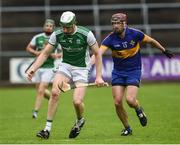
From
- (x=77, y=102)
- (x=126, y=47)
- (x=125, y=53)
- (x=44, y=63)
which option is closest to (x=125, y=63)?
(x=125, y=53)

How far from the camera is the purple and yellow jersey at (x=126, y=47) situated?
45.8ft

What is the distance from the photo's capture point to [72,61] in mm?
13617

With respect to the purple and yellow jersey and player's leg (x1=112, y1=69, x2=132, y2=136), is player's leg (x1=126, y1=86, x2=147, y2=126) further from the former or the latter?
the purple and yellow jersey

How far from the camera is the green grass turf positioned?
13047mm

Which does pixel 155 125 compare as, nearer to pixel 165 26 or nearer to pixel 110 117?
pixel 110 117

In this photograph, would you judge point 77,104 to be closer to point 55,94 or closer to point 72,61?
point 55,94

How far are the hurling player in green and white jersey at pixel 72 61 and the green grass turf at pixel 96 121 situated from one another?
537 mm

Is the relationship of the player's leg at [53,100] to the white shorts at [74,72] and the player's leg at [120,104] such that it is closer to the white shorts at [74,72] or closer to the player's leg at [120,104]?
the white shorts at [74,72]

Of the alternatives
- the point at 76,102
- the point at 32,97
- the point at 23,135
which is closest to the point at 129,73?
the point at 76,102

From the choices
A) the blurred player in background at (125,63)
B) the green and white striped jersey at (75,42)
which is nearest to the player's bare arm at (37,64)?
the green and white striped jersey at (75,42)

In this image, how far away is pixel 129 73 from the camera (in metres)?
14.1

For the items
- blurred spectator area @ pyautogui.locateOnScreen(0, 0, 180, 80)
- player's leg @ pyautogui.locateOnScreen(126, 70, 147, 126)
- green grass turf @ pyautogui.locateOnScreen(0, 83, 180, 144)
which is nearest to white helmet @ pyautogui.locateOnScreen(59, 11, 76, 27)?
player's leg @ pyautogui.locateOnScreen(126, 70, 147, 126)

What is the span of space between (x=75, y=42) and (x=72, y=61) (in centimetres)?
44

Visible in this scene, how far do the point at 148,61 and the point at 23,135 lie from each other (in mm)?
20638
